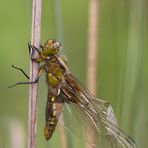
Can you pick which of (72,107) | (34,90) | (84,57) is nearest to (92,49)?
(72,107)

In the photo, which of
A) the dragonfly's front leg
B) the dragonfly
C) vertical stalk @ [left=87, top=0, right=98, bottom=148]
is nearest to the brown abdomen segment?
the dragonfly

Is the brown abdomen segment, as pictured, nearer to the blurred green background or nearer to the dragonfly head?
the blurred green background

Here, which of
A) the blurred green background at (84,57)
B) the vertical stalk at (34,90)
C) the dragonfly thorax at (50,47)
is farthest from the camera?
the blurred green background at (84,57)

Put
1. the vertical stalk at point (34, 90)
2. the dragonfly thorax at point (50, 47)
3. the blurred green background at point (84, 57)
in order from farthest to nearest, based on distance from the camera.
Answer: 1. the blurred green background at point (84, 57)
2. the dragonfly thorax at point (50, 47)
3. the vertical stalk at point (34, 90)

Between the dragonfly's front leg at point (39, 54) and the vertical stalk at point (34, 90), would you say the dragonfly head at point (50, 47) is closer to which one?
the dragonfly's front leg at point (39, 54)

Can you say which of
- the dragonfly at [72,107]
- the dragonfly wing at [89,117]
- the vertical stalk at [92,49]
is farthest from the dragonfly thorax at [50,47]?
the vertical stalk at [92,49]
